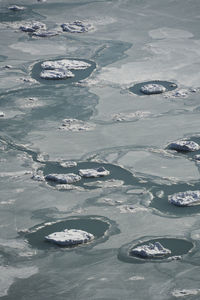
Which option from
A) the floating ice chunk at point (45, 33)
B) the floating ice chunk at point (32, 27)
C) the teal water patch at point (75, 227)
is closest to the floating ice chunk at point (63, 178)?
the teal water patch at point (75, 227)

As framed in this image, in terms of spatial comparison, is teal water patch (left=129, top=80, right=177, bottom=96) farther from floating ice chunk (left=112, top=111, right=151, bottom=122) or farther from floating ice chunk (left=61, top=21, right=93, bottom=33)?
floating ice chunk (left=61, top=21, right=93, bottom=33)

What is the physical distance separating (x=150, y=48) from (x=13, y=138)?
2083 mm

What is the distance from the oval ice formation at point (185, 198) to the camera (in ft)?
13.2

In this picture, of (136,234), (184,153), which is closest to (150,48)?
(184,153)

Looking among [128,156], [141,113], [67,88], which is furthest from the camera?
[67,88]

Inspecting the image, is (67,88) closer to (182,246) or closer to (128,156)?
(128,156)

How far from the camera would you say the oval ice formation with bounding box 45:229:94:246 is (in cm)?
367

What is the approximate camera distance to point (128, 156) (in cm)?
459

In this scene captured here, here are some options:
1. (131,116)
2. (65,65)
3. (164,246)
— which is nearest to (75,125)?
(131,116)

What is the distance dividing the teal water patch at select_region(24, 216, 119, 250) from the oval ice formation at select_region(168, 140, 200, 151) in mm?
1014

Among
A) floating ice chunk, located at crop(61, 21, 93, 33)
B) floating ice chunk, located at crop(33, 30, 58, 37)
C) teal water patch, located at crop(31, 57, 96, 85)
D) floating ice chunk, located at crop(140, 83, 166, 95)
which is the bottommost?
teal water patch, located at crop(31, 57, 96, 85)

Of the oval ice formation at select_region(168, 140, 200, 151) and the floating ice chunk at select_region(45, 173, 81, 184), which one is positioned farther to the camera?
the oval ice formation at select_region(168, 140, 200, 151)

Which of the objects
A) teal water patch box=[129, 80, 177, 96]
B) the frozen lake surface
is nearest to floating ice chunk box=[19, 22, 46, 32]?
the frozen lake surface

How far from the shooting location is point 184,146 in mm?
4684
